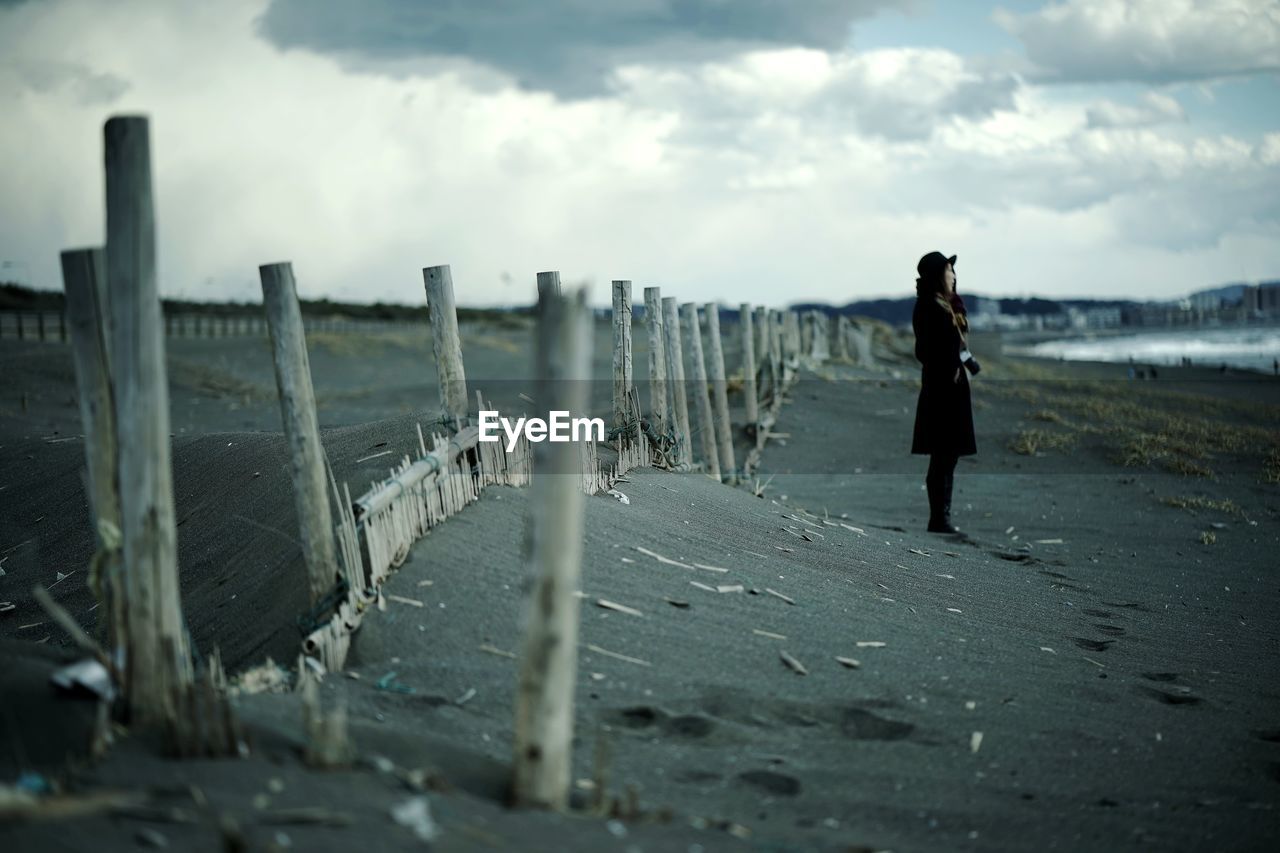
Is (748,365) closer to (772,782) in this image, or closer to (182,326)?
(772,782)

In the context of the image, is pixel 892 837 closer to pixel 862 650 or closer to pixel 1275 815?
pixel 1275 815

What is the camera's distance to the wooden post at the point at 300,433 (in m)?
4.44

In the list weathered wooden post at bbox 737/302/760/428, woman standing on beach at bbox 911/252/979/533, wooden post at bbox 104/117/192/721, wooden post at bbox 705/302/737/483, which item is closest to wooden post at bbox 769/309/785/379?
weathered wooden post at bbox 737/302/760/428

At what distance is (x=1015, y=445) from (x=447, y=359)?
8650mm

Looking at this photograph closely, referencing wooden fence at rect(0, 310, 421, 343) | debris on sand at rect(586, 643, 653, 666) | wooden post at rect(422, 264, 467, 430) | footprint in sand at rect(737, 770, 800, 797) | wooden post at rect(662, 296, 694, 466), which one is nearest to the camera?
footprint in sand at rect(737, 770, 800, 797)

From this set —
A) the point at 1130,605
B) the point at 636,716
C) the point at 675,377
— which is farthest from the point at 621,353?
the point at 636,716

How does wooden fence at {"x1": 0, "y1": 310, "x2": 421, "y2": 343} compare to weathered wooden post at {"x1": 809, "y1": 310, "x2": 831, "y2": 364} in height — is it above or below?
above

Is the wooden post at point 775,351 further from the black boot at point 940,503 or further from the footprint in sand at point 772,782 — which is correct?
the footprint in sand at point 772,782

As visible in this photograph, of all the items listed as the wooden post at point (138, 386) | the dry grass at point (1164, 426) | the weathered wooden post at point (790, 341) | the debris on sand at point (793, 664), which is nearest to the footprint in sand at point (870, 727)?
the debris on sand at point (793, 664)

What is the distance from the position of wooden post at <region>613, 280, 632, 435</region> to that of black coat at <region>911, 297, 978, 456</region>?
1.91 m

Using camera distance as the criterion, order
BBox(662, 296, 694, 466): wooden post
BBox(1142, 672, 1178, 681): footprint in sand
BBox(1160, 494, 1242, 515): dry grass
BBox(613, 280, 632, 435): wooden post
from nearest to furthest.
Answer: BBox(1142, 672, 1178, 681): footprint in sand < BBox(613, 280, 632, 435): wooden post < BBox(662, 296, 694, 466): wooden post < BBox(1160, 494, 1242, 515): dry grass

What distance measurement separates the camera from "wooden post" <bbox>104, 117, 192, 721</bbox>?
3.30 metres

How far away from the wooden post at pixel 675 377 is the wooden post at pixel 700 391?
1.09 ft

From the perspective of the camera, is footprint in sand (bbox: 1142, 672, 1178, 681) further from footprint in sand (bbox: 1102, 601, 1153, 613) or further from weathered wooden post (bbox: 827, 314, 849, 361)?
weathered wooden post (bbox: 827, 314, 849, 361)
